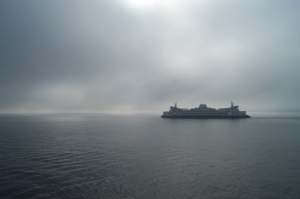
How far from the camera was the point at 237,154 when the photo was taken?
113ft

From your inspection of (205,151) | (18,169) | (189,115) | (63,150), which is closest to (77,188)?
(18,169)

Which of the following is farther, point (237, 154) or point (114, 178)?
point (237, 154)

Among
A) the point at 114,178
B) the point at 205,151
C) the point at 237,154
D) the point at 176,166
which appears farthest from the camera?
the point at 205,151

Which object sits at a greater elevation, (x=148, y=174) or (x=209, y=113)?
(x=209, y=113)

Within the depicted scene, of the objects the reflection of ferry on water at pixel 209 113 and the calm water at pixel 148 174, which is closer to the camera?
the calm water at pixel 148 174

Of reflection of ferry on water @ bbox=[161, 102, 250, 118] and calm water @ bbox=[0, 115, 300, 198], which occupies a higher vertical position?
reflection of ferry on water @ bbox=[161, 102, 250, 118]

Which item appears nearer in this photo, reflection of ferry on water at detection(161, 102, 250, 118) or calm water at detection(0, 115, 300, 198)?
calm water at detection(0, 115, 300, 198)

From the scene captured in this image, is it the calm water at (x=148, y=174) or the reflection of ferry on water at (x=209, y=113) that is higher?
the reflection of ferry on water at (x=209, y=113)

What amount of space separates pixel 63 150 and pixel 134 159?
15.1 m

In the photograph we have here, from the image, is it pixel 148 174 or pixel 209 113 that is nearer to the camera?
pixel 148 174

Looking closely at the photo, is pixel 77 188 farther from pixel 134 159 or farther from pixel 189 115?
pixel 189 115

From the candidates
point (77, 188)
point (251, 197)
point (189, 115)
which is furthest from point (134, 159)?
point (189, 115)

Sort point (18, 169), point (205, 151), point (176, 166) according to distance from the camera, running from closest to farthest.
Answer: point (18, 169) → point (176, 166) → point (205, 151)

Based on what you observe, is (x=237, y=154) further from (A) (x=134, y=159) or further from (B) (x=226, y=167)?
(A) (x=134, y=159)
